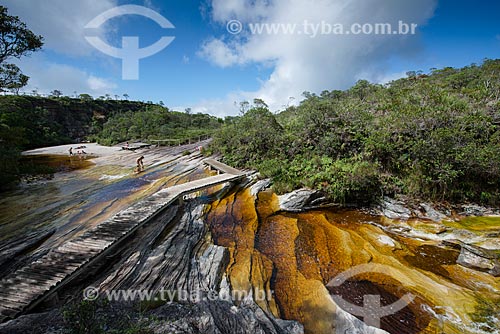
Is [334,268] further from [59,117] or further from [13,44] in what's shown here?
[59,117]

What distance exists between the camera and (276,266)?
567cm

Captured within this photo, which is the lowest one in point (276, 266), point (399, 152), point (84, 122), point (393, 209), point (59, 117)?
point (276, 266)

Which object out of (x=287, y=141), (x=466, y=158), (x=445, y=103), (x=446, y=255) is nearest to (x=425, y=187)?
(x=466, y=158)

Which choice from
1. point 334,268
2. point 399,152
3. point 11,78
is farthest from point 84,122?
point 334,268

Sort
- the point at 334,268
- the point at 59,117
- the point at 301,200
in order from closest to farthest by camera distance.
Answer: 1. the point at 334,268
2. the point at 301,200
3. the point at 59,117

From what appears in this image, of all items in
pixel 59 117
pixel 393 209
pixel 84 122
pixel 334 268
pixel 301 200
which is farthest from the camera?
pixel 84 122

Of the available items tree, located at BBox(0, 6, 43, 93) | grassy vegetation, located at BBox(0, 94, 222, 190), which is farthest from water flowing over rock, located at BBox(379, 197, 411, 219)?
grassy vegetation, located at BBox(0, 94, 222, 190)

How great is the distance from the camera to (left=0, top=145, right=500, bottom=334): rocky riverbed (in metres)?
3.60

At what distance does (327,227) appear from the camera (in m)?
7.68

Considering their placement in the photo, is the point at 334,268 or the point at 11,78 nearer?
the point at 334,268

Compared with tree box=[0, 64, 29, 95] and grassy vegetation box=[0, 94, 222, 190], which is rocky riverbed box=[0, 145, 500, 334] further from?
grassy vegetation box=[0, 94, 222, 190]

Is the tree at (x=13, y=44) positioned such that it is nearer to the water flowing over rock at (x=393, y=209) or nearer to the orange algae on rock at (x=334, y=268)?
the orange algae on rock at (x=334, y=268)

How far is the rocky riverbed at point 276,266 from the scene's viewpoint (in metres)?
3.60

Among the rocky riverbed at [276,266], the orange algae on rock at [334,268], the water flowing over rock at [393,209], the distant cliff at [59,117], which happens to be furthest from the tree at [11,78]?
the distant cliff at [59,117]
